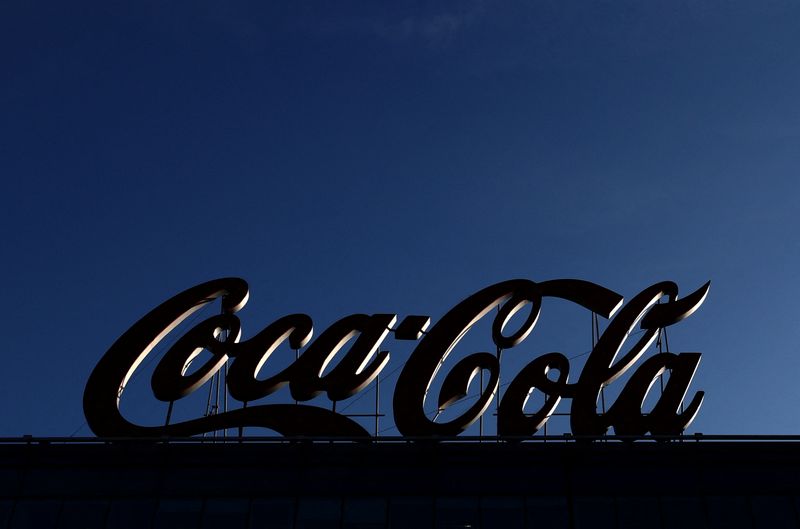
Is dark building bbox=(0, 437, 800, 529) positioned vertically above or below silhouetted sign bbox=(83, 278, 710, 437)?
below

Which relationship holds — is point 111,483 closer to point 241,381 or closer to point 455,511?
point 241,381

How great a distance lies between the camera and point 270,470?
5725 centimetres

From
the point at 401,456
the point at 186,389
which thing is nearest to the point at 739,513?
the point at 401,456

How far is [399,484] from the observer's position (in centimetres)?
5719

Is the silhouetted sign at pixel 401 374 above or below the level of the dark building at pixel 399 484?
above

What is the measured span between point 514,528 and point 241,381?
36.5 feet

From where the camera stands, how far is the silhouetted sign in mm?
58594

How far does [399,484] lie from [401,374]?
446 centimetres

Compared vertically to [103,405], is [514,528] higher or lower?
lower

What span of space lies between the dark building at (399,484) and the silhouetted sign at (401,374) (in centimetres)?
107

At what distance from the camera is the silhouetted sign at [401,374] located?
58.6m

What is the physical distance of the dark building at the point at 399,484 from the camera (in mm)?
56375

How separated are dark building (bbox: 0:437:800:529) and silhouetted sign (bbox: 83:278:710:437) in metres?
1.07

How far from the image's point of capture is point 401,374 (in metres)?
59.9
